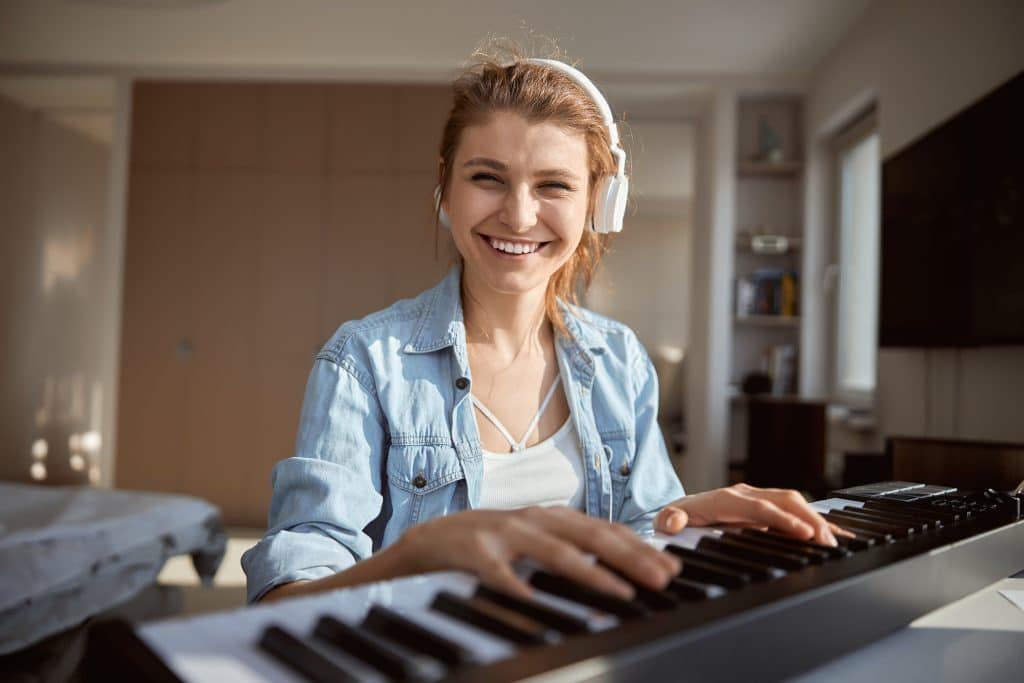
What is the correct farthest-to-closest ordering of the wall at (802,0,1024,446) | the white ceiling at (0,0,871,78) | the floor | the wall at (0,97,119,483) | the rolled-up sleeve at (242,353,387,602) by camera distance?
the wall at (0,97,119,483)
the white ceiling at (0,0,871,78)
the floor
the wall at (802,0,1024,446)
the rolled-up sleeve at (242,353,387,602)

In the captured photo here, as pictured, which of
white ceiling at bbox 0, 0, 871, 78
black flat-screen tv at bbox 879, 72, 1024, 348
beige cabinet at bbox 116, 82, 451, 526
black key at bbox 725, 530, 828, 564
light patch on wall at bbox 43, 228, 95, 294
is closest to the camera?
black key at bbox 725, 530, 828, 564

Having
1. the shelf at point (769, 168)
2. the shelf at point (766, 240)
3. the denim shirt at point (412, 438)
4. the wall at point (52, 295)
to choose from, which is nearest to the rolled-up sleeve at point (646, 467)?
the denim shirt at point (412, 438)

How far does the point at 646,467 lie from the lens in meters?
1.21

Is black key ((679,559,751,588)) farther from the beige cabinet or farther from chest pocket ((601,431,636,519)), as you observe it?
the beige cabinet

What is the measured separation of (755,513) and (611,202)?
68 cm

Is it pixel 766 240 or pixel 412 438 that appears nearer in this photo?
pixel 412 438

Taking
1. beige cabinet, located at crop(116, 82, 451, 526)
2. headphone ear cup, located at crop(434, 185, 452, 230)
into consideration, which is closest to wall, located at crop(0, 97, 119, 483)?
beige cabinet, located at crop(116, 82, 451, 526)

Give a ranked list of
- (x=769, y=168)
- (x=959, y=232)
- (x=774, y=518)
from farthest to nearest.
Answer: (x=769, y=168) → (x=959, y=232) → (x=774, y=518)

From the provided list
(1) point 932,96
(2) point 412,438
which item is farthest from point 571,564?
(1) point 932,96

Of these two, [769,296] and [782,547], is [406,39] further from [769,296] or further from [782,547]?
[782,547]

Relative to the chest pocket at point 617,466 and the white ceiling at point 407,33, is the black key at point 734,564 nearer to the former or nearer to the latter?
the chest pocket at point 617,466

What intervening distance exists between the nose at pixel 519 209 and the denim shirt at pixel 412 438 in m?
0.15

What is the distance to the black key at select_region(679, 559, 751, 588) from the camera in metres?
0.47

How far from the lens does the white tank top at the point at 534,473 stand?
1.10m
